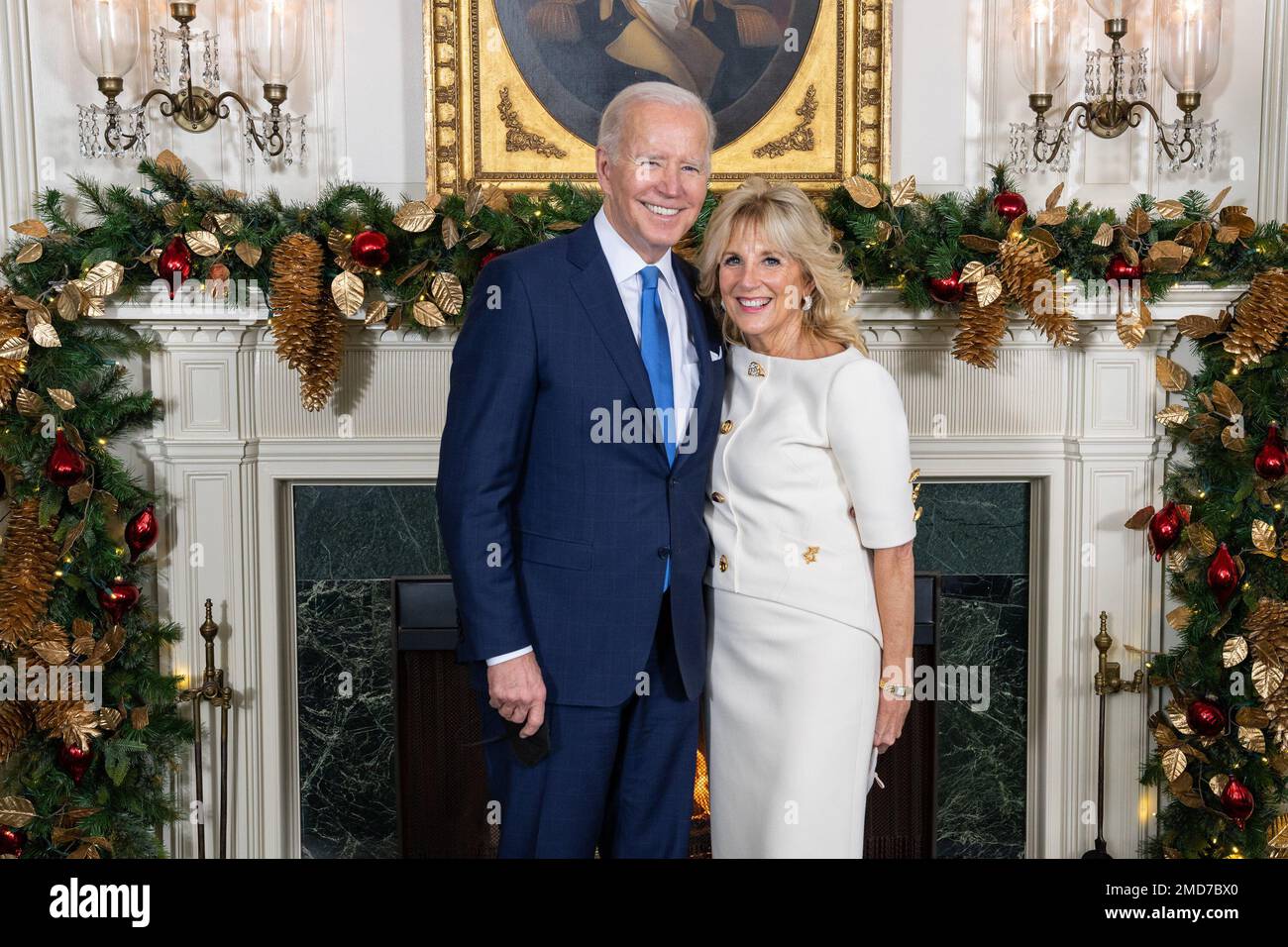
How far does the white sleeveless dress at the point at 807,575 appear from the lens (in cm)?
203

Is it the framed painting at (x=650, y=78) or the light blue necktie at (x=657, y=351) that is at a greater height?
the framed painting at (x=650, y=78)

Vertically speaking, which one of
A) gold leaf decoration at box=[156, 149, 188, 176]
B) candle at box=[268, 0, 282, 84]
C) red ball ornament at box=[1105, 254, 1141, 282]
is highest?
candle at box=[268, 0, 282, 84]

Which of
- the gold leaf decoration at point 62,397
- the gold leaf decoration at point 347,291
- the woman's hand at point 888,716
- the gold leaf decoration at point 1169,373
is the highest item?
the gold leaf decoration at point 347,291

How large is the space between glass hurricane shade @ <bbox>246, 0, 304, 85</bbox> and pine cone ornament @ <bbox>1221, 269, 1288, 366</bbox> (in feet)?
7.82

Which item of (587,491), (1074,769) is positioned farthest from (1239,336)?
(587,491)

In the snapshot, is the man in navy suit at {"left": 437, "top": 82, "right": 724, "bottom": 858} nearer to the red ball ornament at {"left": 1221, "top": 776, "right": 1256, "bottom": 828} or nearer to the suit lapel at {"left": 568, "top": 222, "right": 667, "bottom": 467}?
the suit lapel at {"left": 568, "top": 222, "right": 667, "bottom": 467}

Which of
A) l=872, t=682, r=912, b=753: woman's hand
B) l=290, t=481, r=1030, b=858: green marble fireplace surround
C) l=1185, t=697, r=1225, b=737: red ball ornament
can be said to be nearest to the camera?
l=872, t=682, r=912, b=753: woman's hand

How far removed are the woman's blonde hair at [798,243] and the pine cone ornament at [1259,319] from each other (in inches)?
47.7

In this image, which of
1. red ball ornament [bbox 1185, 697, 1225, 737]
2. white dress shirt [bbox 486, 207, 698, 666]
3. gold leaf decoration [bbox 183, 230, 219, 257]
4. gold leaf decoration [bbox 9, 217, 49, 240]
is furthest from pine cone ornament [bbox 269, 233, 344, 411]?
red ball ornament [bbox 1185, 697, 1225, 737]

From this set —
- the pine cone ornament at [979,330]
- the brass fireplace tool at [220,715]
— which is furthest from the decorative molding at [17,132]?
the pine cone ornament at [979,330]

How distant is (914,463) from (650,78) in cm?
123

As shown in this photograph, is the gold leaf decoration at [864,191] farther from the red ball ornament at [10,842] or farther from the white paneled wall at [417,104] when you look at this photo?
the red ball ornament at [10,842]

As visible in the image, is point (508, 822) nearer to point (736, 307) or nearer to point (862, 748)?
point (862, 748)

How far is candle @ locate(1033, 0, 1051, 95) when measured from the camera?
107 inches
